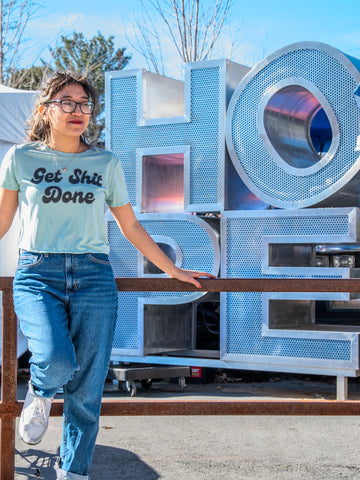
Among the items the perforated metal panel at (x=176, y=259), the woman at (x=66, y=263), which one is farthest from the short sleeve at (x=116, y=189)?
the perforated metal panel at (x=176, y=259)

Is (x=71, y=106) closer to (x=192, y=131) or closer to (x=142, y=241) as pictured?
(x=142, y=241)

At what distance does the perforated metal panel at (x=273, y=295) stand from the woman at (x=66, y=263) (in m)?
4.42

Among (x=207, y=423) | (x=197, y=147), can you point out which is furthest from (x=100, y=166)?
(x=197, y=147)

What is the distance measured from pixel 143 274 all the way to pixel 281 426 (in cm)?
265

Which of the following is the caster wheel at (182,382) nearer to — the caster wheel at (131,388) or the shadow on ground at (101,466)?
the caster wheel at (131,388)

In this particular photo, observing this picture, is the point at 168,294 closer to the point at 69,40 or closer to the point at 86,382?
the point at 86,382

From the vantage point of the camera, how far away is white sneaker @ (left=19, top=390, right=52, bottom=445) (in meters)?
3.00

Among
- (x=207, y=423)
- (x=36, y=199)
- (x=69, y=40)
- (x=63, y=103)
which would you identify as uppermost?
(x=69, y=40)

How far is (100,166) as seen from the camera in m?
3.15

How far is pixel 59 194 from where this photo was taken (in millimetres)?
3053

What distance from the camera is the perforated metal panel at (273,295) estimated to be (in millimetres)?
7246

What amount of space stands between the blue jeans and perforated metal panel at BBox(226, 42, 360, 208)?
15.1 feet

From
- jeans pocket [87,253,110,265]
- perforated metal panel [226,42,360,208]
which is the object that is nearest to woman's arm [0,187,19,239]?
jeans pocket [87,253,110,265]

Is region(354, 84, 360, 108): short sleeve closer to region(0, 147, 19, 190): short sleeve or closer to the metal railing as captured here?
the metal railing
